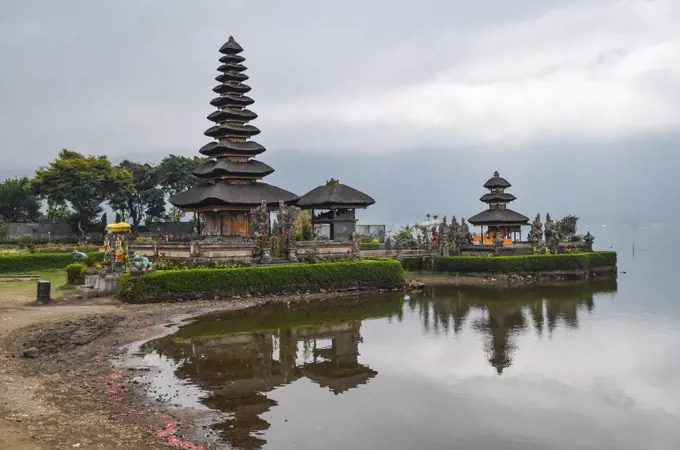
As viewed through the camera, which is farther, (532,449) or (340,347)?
(340,347)

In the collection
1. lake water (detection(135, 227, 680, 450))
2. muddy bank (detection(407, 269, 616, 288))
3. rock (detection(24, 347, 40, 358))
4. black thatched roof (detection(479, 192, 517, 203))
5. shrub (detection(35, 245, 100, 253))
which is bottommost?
lake water (detection(135, 227, 680, 450))

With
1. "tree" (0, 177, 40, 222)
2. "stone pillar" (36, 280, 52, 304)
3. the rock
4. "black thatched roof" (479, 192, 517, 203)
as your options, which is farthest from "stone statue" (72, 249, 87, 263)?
"tree" (0, 177, 40, 222)

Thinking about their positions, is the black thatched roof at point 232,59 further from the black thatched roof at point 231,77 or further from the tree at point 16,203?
the tree at point 16,203

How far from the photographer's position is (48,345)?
1858 centimetres

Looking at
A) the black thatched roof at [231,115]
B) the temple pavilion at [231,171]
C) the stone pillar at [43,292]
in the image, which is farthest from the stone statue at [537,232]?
the stone pillar at [43,292]

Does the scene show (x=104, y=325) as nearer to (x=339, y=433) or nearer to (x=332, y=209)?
(x=339, y=433)

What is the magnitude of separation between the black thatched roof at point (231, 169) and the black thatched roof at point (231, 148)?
639mm

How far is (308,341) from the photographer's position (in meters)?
21.6

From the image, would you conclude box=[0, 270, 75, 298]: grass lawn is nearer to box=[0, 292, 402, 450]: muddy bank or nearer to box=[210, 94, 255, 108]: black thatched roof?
box=[0, 292, 402, 450]: muddy bank

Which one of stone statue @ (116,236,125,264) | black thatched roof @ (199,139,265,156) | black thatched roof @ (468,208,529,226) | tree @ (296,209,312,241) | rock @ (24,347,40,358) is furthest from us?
tree @ (296,209,312,241)

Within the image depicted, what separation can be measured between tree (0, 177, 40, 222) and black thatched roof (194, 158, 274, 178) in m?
32.9

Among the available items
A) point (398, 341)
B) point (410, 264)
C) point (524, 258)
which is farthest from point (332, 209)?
point (398, 341)

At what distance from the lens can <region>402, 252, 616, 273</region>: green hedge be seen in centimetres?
4238

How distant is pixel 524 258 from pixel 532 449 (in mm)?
32524
